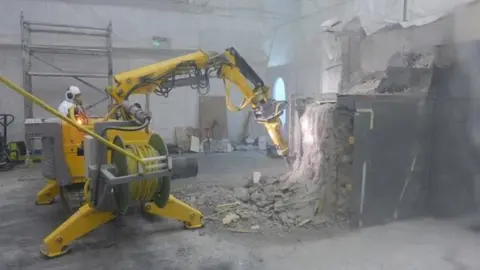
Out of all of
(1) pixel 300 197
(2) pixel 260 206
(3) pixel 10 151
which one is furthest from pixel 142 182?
(3) pixel 10 151

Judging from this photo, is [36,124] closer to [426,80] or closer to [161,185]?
[161,185]

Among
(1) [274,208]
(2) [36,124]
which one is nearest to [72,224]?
(2) [36,124]

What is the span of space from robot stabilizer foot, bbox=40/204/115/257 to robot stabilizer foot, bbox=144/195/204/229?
1.49 feet

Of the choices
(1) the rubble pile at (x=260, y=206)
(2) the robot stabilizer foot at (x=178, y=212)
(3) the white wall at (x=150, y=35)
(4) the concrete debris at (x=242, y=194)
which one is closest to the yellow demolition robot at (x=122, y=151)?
(2) the robot stabilizer foot at (x=178, y=212)

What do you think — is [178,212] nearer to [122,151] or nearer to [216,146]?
[122,151]

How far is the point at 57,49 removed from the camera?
8695 mm

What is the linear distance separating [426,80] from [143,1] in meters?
7.69

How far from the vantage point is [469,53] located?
4.20 meters

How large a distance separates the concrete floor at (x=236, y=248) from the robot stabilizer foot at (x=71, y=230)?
0.32 feet

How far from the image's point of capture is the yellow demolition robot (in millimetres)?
3482

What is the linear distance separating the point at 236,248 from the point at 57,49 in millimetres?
7129

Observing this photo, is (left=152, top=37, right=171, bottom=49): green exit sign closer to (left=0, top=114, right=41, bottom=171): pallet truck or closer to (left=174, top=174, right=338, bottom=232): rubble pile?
(left=0, top=114, right=41, bottom=171): pallet truck

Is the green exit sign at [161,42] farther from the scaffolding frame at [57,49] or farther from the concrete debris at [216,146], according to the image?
the concrete debris at [216,146]

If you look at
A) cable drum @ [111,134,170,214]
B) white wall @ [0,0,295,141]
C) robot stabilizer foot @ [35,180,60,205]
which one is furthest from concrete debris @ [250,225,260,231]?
white wall @ [0,0,295,141]
